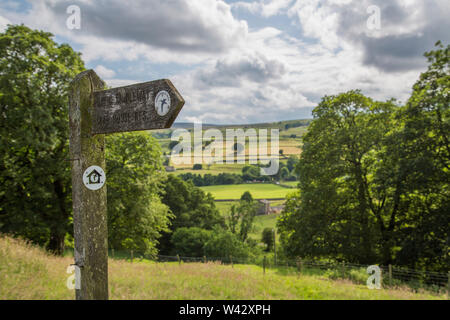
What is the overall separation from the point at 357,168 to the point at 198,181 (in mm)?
82125

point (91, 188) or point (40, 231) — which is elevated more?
point (91, 188)

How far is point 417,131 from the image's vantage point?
1653 centimetres

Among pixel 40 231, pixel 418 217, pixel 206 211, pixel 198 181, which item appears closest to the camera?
pixel 40 231

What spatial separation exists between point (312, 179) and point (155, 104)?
2000 centimetres

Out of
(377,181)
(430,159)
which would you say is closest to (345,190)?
(377,181)

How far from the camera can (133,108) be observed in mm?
3105

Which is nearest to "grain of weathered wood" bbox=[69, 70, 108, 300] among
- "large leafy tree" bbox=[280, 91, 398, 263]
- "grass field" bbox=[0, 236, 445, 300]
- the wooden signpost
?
the wooden signpost

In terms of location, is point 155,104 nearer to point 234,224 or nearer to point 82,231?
point 82,231

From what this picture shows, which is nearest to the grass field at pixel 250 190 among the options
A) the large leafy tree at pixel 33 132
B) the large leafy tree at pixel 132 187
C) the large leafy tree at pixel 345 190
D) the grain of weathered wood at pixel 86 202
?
the large leafy tree at pixel 345 190

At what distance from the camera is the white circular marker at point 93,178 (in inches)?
124

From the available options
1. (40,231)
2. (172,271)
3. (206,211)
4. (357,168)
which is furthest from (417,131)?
(206,211)

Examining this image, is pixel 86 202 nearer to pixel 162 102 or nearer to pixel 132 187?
pixel 162 102
